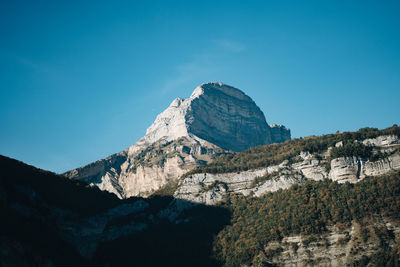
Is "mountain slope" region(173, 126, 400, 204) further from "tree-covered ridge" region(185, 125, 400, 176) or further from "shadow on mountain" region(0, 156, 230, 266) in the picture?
"shadow on mountain" region(0, 156, 230, 266)

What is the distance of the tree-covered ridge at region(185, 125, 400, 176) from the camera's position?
126m

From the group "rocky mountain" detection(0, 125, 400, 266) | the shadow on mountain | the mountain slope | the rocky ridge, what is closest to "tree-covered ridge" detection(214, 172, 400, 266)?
"rocky mountain" detection(0, 125, 400, 266)

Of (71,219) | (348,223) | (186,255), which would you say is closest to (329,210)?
(348,223)

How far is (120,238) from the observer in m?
120

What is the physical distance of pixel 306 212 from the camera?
10988 centimetres

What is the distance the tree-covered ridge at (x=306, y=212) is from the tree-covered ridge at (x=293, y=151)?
1258 cm

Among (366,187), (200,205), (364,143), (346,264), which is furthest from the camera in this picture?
(200,205)

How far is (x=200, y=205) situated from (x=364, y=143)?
183ft

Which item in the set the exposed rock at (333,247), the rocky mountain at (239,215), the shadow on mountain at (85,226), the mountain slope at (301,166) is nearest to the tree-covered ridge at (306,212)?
the rocky mountain at (239,215)

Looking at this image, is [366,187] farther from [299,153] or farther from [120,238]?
[120,238]

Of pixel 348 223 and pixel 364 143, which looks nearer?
pixel 348 223

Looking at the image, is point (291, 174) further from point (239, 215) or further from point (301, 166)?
point (239, 215)

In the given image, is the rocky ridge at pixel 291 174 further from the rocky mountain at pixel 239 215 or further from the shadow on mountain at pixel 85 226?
the shadow on mountain at pixel 85 226

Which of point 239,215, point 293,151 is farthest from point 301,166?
point 239,215
